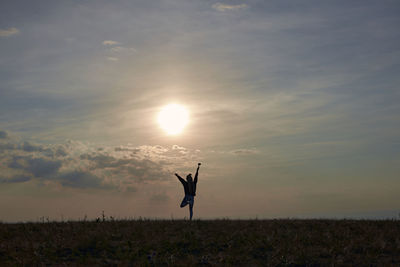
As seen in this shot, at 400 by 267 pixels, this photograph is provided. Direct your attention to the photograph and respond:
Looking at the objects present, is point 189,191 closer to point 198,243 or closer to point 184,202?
point 184,202

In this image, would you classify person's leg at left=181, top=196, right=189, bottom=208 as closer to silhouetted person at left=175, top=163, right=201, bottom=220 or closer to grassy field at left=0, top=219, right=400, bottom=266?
silhouetted person at left=175, top=163, right=201, bottom=220

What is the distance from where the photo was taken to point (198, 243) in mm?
22391

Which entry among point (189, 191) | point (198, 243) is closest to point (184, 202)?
point (189, 191)

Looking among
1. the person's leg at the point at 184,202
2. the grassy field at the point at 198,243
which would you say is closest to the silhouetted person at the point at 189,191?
the person's leg at the point at 184,202

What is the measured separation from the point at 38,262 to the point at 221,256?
27.2 ft

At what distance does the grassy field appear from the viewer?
20531mm

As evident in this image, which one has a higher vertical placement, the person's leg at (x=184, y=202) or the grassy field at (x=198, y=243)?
the person's leg at (x=184, y=202)

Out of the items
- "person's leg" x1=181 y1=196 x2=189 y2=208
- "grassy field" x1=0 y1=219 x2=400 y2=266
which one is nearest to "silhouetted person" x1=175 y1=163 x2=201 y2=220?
"person's leg" x1=181 y1=196 x2=189 y2=208

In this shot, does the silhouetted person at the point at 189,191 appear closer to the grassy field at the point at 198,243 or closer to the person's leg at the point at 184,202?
the person's leg at the point at 184,202

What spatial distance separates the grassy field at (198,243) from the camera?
20531 millimetres

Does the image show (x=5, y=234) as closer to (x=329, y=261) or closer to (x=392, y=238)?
(x=329, y=261)

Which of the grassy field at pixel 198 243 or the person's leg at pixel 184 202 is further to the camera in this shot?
the person's leg at pixel 184 202

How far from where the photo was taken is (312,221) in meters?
27.0

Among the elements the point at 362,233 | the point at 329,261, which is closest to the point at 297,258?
the point at 329,261
